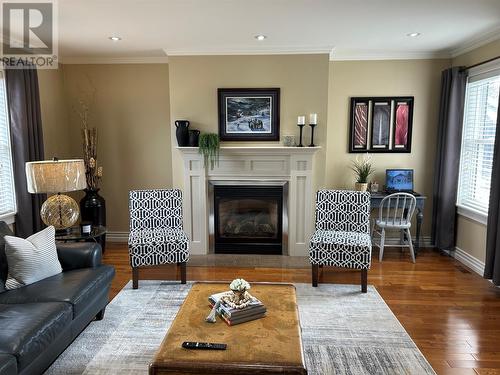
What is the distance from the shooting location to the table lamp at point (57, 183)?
304 centimetres

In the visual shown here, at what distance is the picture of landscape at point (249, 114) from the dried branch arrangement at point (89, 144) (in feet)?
5.84

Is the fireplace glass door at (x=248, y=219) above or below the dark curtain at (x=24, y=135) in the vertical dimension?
below

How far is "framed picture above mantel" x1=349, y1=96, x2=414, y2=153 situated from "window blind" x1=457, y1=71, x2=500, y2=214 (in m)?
→ 0.66

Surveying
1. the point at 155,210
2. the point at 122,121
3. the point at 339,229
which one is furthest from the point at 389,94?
the point at 122,121

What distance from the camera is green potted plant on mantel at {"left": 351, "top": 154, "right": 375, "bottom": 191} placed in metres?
4.69

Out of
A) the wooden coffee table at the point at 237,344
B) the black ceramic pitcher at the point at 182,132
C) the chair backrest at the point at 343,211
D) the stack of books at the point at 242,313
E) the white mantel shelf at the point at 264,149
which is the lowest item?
the wooden coffee table at the point at 237,344

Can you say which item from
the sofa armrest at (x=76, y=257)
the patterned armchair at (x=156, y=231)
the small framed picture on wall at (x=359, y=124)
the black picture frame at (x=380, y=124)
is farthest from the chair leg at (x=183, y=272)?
the black picture frame at (x=380, y=124)

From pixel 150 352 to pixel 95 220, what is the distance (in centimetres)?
254

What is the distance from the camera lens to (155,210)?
3.93 metres

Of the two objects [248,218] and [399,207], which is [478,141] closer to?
[399,207]

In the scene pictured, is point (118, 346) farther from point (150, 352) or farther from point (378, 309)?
point (378, 309)

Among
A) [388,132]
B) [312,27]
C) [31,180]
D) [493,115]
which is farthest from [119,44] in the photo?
[493,115]

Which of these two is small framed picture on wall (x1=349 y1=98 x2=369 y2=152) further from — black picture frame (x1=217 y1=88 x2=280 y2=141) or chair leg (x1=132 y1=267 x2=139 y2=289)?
chair leg (x1=132 y1=267 x2=139 y2=289)

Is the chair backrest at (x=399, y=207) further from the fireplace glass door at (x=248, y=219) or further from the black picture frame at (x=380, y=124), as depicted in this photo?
the fireplace glass door at (x=248, y=219)
